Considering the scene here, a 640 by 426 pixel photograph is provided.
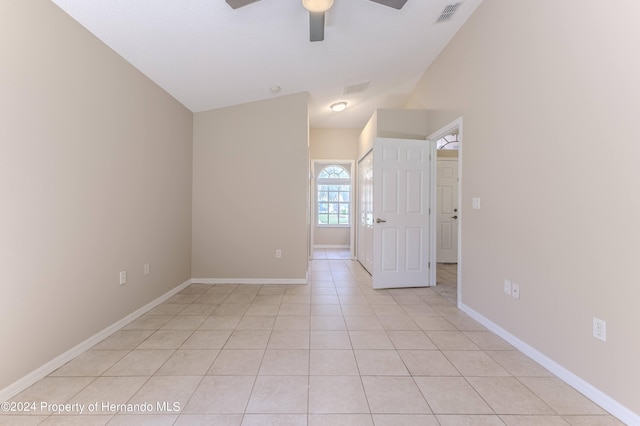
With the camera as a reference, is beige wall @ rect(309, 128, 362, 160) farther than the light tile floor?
Yes

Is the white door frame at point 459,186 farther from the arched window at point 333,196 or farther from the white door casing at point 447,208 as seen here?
the arched window at point 333,196

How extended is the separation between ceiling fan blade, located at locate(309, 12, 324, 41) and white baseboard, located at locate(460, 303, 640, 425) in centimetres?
286

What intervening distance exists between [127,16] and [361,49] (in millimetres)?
2175

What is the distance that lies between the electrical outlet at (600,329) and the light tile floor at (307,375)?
1.21 ft

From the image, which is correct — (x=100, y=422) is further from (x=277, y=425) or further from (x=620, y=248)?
(x=620, y=248)

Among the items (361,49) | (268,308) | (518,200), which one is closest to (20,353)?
(268,308)

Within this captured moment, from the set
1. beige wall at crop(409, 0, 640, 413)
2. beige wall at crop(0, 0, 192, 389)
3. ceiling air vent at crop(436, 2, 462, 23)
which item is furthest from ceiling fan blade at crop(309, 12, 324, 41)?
beige wall at crop(0, 0, 192, 389)

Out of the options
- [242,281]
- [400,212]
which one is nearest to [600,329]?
[400,212]

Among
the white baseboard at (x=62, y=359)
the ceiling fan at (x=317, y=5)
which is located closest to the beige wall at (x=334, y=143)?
the ceiling fan at (x=317, y=5)

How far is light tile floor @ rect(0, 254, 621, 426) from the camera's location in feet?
4.74

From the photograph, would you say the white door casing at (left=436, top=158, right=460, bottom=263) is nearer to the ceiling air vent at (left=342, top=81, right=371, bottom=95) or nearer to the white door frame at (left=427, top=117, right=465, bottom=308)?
A: the white door frame at (left=427, top=117, right=465, bottom=308)

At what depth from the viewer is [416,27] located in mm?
2936

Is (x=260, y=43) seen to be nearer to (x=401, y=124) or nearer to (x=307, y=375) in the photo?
(x=401, y=124)

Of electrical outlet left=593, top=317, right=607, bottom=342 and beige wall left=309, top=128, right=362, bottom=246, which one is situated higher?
beige wall left=309, top=128, right=362, bottom=246
